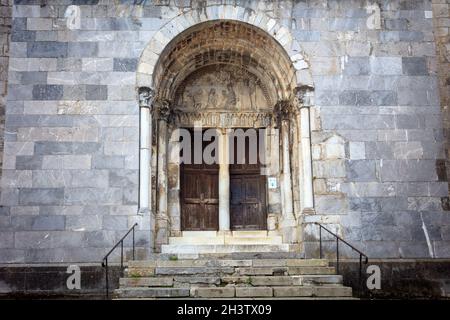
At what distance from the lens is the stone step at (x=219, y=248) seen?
35.0 ft

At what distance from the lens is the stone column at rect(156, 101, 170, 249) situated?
11.1 m

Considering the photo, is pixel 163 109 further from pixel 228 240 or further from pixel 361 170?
pixel 361 170

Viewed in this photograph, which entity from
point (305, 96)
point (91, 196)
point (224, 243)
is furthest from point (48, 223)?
point (305, 96)

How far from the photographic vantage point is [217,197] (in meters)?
12.3

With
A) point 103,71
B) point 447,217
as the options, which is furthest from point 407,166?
point 103,71

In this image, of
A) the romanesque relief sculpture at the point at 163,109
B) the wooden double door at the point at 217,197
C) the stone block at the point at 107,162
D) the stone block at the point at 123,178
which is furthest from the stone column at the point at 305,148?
the stone block at the point at 107,162

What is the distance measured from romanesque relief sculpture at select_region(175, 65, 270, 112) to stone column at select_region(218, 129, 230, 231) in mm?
664

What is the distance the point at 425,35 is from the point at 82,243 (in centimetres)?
784

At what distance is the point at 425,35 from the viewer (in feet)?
37.1

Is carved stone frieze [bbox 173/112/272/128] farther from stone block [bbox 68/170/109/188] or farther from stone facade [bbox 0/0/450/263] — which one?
stone block [bbox 68/170/109/188]

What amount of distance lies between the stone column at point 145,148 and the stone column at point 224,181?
A: 1.89 meters

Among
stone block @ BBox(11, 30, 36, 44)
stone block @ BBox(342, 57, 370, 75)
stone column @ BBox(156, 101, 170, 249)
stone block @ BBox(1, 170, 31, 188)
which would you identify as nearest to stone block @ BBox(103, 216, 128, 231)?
stone column @ BBox(156, 101, 170, 249)

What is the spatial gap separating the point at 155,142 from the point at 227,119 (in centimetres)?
183

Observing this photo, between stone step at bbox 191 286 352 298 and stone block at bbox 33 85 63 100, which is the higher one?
stone block at bbox 33 85 63 100
